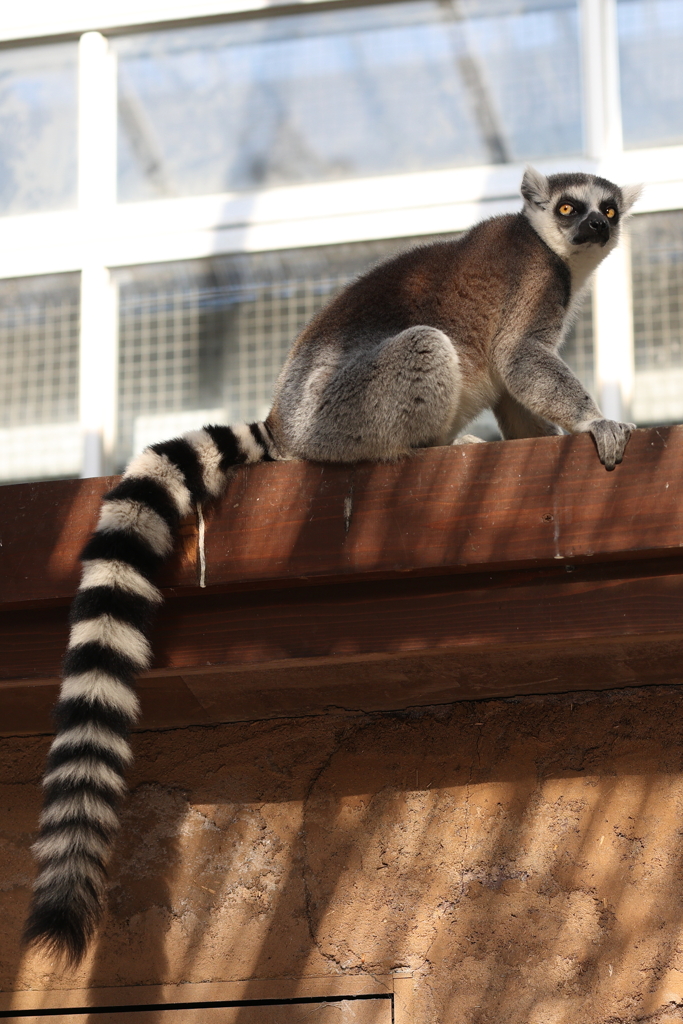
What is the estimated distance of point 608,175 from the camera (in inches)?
173

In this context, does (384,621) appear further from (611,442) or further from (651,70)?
(651,70)

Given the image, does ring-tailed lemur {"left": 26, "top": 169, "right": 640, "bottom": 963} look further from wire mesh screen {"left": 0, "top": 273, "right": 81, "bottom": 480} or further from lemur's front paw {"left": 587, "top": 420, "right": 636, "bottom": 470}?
wire mesh screen {"left": 0, "top": 273, "right": 81, "bottom": 480}

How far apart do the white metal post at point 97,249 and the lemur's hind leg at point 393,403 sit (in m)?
1.34

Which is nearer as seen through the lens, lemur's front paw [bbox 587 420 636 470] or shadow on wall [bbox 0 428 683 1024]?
lemur's front paw [bbox 587 420 636 470]

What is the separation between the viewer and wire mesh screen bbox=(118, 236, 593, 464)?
14.4 feet

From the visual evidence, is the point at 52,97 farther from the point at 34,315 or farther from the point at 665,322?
the point at 665,322

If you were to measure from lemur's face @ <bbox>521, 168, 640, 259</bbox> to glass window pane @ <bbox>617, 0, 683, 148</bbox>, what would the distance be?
538mm

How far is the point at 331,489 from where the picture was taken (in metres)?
2.73

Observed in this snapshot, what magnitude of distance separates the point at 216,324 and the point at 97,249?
0.55 metres

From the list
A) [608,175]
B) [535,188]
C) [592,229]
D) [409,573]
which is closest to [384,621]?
[409,573]

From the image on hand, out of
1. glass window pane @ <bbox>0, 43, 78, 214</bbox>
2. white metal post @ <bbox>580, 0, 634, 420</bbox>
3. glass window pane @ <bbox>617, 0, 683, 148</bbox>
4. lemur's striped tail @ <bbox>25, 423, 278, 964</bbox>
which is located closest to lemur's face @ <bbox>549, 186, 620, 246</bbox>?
white metal post @ <bbox>580, 0, 634, 420</bbox>

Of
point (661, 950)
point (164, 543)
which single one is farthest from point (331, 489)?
point (661, 950)

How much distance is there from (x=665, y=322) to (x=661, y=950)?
2.24m

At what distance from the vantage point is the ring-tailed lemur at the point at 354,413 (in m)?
2.36
